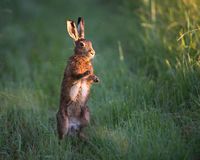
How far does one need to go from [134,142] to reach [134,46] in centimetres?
322

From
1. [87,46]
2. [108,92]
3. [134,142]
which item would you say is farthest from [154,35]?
[134,142]

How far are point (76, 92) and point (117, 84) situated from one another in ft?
3.79

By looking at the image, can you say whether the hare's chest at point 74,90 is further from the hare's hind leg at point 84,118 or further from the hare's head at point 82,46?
the hare's head at point 82,46

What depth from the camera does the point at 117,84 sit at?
23.1ft

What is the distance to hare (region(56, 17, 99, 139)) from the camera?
19.5 ft

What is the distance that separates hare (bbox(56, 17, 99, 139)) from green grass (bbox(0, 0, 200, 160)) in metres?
0.14

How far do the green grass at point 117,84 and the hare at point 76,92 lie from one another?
141 mm

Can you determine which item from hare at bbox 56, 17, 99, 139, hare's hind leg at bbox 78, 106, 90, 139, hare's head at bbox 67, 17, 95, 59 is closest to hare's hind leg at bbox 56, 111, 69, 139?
hare at bbox 56, 17, 99, 139

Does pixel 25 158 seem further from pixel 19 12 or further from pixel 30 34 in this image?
pixel 19 12

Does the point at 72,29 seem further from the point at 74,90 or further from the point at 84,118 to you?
the point at 84,118

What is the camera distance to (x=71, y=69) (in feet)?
19.6

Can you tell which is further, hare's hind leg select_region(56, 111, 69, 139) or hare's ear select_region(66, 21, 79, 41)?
hare's ear select_region(66, 21, 79, 41)

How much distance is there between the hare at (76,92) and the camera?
594 centimetres

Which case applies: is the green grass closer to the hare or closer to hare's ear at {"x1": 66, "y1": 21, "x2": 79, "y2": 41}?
the hare
